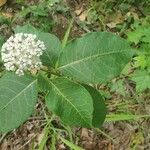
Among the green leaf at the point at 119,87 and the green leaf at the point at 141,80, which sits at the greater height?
the green leaf at the point at 141,80

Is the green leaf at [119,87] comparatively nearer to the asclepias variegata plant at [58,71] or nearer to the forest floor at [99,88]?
the forest floor at [99,88]

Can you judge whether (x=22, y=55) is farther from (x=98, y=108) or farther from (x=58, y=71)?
(x=98, y=108)

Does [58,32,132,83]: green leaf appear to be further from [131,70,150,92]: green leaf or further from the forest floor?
[131,70,150,92]: green leaf

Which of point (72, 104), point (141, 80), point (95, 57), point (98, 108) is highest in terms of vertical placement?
point (95, 57)

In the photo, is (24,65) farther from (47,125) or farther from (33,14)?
(33,14)

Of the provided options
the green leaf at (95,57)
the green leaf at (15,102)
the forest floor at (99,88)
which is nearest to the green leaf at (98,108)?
the green leaf at (95,57)

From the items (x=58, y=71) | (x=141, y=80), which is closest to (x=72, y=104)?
(x=58, y=71)
